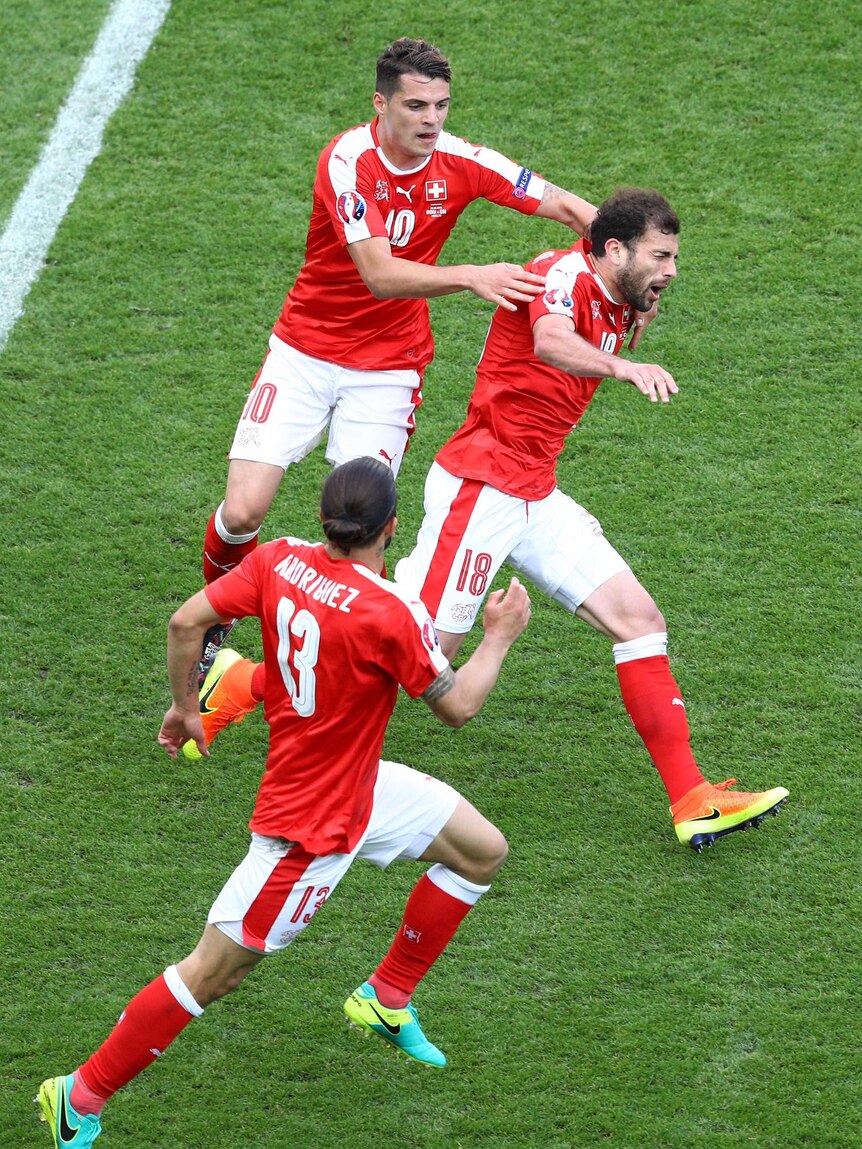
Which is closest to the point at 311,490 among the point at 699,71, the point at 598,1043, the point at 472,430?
the point at 472,430

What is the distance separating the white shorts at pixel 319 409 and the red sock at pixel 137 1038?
7.69 ft

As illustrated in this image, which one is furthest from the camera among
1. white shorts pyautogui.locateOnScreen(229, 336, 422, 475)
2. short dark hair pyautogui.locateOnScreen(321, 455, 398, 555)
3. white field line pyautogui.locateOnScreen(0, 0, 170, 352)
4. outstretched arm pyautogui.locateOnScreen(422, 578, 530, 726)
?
white field line pyautogui.locateOnScreen(0, 0, 170, 352)

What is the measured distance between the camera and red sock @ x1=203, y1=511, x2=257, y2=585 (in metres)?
5.90

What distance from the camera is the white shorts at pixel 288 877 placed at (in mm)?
4148

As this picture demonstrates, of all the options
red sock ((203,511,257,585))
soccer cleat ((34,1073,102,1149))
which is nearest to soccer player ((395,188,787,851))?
red sock ((203,511,257,585))

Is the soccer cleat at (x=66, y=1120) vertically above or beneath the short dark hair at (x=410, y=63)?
beneath

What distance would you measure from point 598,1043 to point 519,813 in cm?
104

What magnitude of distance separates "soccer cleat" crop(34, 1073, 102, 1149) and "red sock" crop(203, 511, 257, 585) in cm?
223

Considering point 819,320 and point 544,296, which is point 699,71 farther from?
point 544,296

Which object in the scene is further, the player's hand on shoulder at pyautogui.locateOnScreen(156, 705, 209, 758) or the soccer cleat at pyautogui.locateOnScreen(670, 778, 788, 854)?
the soccer cleat at pyautogui.locateOnScreen(670, 778, 788, 854)

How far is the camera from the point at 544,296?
17.2 ft

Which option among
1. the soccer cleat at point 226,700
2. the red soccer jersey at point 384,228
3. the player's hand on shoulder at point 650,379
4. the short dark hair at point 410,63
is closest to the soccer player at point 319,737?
the player's hand on shoulder at point 650,379

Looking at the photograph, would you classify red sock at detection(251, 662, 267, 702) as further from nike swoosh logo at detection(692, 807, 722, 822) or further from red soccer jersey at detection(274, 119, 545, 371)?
nike swoosh logo at detection(692, 807, 722, 822)

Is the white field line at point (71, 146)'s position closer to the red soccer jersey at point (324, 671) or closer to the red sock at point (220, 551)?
the red sock at point (220, 551)
